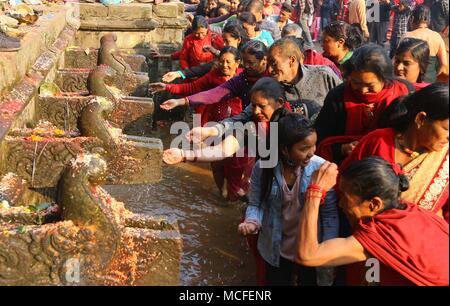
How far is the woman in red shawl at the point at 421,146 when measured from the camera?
2.54 meters

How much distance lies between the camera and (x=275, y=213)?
3.04 metres

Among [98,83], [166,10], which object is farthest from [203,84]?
[166,10]

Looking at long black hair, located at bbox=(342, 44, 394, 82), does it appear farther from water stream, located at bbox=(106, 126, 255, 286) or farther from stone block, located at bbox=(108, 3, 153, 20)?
stone block, located at bbox=(108, 3, 153, 20)

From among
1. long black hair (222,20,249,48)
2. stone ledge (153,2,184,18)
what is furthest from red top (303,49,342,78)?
stone ledge (153,2,184,18)

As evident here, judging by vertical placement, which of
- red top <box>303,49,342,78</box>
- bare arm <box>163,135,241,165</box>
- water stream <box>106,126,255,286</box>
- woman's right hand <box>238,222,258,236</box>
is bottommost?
water stream <box>106,126,255,286</box>

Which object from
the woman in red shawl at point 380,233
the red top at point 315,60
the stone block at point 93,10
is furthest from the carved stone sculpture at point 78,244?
the stone block at point 93,10

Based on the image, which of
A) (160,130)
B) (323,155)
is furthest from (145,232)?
(160,130)

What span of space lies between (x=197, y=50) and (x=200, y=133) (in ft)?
13.9

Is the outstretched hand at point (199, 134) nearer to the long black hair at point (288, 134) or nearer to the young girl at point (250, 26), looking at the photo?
the long black hair at point (288, 134)

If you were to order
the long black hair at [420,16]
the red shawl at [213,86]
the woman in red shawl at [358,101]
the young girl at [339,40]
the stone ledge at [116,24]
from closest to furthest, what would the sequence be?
the woman in red shawl at [358,101] < the young girl at [339,40] < the red shawl at [213,86] < the long black hair at [420,16] < the stone ledge at [116,24]

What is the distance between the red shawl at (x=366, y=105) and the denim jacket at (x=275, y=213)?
0.54m

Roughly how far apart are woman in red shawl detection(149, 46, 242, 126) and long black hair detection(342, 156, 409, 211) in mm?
2876

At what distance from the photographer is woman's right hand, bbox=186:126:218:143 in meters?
3.56

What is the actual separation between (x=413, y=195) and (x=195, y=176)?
12.4 ft
